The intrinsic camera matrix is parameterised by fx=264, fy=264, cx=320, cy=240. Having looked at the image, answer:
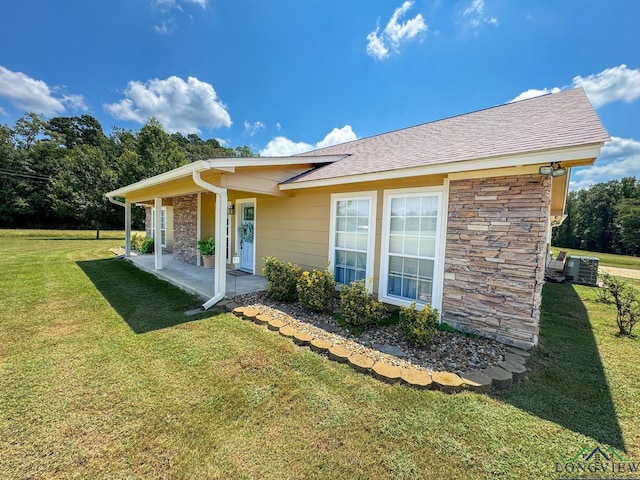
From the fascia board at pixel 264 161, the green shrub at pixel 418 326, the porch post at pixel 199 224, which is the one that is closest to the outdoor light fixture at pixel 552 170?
the green shrub at pixel 418 326

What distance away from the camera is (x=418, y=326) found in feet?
12.0

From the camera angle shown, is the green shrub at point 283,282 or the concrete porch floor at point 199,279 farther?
the concrete porch floor at point 199,279

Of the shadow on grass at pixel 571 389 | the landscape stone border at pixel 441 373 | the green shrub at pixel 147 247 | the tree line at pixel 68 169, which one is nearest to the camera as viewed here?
the shadow on grass at pixel 571 389

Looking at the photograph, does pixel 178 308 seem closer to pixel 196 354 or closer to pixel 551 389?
pixel 196 354

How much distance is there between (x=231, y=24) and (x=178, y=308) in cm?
1056

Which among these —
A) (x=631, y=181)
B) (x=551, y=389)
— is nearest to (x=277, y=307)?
(x=551, y=389)

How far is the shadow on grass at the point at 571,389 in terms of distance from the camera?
239cm

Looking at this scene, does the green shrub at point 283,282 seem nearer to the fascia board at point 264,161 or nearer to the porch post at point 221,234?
the porch post at point 221,234

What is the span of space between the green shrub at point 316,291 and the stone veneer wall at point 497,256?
2.00 metres

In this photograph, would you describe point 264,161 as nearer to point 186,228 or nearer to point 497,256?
point 497,256

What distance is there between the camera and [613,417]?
2.50 metres

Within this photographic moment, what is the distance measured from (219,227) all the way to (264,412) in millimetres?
3628

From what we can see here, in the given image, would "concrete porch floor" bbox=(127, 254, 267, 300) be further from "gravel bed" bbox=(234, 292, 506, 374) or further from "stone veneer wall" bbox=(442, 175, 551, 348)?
"stone veneer wall" bbox=(442, 175, 551, 348)

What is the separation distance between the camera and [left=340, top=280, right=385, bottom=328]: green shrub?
4234 mm
